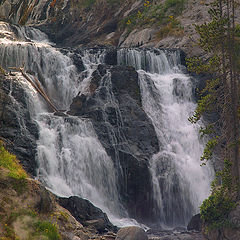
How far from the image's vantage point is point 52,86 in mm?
32844

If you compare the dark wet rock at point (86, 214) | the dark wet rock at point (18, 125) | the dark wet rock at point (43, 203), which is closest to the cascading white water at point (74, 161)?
the dark wet rock at point (18, 125)

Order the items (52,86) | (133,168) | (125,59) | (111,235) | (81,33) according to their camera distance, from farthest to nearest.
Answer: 1. (81,33)
2. (125,59)
3. (52,86)
4. (133,168)
5. (111,235)

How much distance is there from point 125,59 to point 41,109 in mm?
13780

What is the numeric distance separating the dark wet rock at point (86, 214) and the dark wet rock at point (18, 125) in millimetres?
3728

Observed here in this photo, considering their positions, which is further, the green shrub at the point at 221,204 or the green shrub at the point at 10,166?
the green shrub at the point at 221,204

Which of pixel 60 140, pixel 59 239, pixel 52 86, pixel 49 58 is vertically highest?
pixel 49 58

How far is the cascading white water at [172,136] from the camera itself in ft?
84.1

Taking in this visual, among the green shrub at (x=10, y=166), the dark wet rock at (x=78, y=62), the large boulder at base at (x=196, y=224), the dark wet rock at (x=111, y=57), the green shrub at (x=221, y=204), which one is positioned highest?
the dark wet rock at (x=111, y=57)

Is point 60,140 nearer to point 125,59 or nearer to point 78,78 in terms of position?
point 78,78


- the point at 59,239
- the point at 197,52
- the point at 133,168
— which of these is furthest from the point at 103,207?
the point at 197,52

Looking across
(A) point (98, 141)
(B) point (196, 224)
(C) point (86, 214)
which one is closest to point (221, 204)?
(B) point (196, 224)

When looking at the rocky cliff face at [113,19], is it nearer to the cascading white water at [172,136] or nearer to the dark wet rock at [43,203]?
the cascading white water at [172,136]

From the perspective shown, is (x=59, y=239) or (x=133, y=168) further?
(x=133, y=168)

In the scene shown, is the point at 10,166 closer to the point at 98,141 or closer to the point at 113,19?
the point at 98,141
